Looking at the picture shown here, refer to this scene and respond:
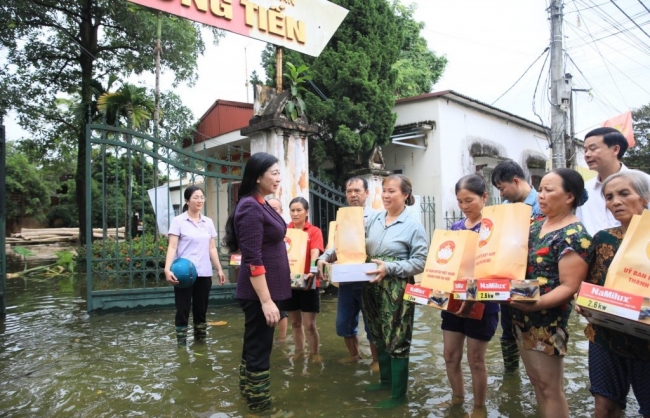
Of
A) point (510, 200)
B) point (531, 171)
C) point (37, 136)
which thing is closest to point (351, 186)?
point (510, 200)

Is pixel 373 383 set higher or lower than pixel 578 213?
lower

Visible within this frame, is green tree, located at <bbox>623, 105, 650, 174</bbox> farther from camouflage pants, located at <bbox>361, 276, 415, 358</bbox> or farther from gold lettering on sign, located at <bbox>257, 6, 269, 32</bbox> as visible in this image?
camouflage pants, located at <bbox>361, 276, 415, 358</bbox>

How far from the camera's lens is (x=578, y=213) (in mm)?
3453

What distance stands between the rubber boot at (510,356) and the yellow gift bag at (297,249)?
5.98 feet

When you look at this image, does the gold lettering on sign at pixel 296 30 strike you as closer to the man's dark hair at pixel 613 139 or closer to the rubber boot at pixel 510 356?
the man's dark hair at pixel 613 139

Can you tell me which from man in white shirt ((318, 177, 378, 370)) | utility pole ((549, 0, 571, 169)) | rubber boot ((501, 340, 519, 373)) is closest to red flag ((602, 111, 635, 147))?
utility pole ((549, 0, 571, 169))

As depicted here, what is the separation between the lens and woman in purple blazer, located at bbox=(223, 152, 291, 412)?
109 inches

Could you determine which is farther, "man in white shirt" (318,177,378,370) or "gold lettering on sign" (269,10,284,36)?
"gold lettering on sign" (269,10,284,36)

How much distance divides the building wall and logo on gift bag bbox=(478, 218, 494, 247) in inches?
359

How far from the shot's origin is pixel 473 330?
9.56 ft

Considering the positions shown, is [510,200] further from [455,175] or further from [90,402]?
[455,175]

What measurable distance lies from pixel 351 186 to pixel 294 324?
1.48 meters

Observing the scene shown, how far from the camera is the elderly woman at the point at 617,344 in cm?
206

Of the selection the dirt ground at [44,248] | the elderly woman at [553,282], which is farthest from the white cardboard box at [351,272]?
the dirt ground at [44,248]
